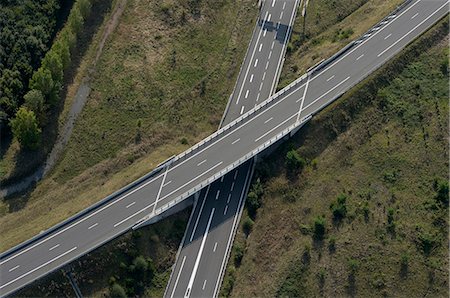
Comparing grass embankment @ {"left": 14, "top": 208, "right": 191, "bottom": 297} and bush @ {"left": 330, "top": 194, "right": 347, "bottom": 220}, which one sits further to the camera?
bush @ {"left": 330, "top": 194, "right": 347, "bottom": 220}

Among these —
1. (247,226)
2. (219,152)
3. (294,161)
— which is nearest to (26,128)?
(219,152)

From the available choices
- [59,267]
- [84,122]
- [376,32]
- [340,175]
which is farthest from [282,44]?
[59,267]

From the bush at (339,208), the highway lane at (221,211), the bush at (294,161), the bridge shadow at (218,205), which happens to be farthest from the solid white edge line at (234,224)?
the bush at (339,208)

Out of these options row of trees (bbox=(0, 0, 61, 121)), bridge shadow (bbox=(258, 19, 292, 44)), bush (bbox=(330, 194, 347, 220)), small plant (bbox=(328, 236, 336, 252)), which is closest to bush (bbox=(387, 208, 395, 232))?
bush (bbox=(330, 194, 347, 220))

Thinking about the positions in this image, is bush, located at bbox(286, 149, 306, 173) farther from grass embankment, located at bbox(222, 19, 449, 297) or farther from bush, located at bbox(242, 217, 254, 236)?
bush, located at bbox(242, 217, 254, 236)

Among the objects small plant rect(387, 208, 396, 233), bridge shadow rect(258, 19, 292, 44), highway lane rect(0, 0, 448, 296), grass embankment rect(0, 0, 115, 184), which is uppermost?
grass embankment rect(0, 0, 115, 184)

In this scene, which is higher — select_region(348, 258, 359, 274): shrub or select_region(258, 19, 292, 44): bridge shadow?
select_region(258, 19, 292, 44): bridge shadow

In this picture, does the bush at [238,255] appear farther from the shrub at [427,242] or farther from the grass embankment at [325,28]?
the grass embankment at [325,28]
